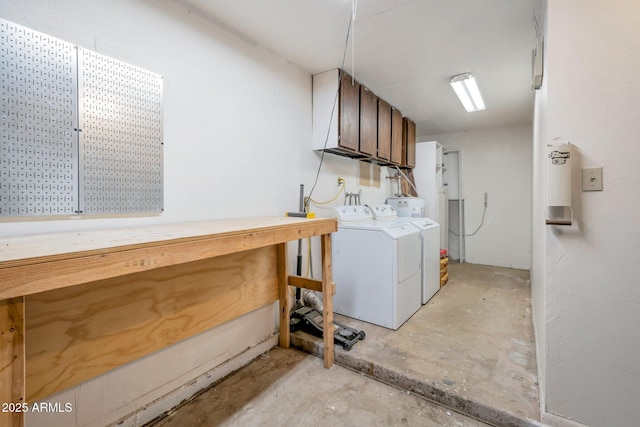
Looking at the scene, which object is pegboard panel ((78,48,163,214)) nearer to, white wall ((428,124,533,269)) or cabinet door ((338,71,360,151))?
cabinet door ((338,71,360,151))

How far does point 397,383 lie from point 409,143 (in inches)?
130

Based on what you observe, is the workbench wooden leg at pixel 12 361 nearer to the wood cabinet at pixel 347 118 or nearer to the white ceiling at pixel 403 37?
the white ceiling at pixel 403 37

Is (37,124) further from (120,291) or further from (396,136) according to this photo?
(396,136)

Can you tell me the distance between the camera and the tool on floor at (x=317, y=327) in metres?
2.14

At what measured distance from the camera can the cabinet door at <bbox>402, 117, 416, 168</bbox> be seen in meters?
4.12

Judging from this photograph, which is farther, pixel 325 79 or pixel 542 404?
pixel 325 79

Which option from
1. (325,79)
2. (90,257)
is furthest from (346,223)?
(90,257)

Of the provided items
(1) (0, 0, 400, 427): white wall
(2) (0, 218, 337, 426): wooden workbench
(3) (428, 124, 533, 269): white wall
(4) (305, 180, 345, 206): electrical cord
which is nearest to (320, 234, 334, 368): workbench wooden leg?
(2) (0, 218, 337, 426): wooden workbench

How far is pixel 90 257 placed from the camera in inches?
31.4

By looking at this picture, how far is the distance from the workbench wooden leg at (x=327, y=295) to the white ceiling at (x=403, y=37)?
4.84 feet

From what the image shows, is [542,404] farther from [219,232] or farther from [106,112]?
[106,112]

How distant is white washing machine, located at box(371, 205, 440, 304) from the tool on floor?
1.09m

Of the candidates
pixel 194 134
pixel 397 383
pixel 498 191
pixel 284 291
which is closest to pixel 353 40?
pixel 194 134

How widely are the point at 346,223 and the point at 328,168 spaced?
25.5 inches
